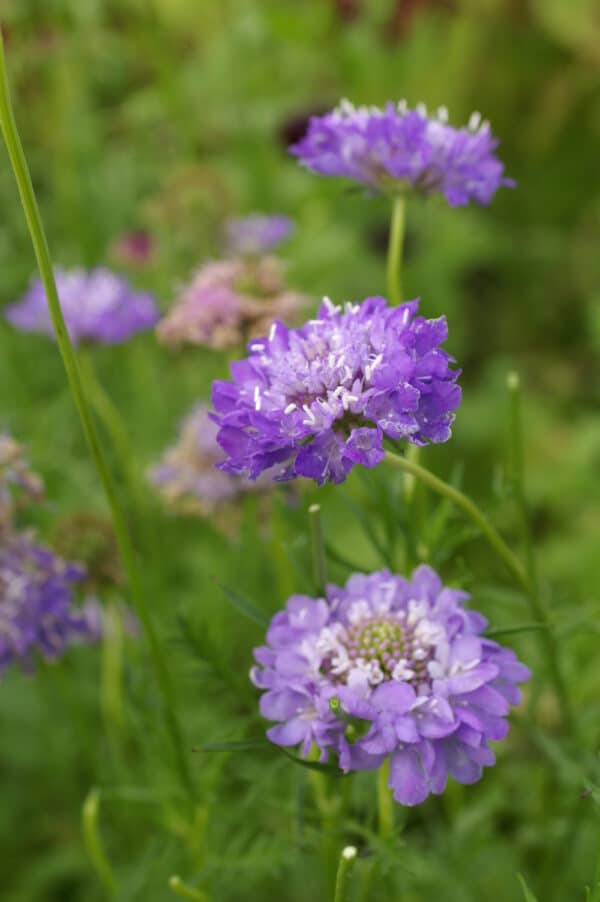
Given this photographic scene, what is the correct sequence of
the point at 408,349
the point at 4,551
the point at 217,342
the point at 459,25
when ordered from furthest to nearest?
the point at 459,25, the point at 217,342, the point at 4,551, the point at 408,349

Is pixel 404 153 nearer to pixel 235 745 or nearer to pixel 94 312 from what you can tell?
pixel 235 745

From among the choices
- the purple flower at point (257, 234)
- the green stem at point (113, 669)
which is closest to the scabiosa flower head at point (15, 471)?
the green stem at point (113, 669)

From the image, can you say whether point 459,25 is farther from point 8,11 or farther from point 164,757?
point 164,757

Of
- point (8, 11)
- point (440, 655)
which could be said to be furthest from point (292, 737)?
point (8, 11)

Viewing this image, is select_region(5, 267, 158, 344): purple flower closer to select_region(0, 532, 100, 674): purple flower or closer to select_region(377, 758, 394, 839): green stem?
select_region(0, 532, 100, 674): purple flower

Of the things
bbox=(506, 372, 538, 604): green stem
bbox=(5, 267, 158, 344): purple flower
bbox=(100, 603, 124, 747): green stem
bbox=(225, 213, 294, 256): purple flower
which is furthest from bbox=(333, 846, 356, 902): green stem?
bbox=(225, 213, 294, 256): purple flower

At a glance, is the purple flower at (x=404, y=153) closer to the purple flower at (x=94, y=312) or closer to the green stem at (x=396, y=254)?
the green stem at (x=396, y=254)
